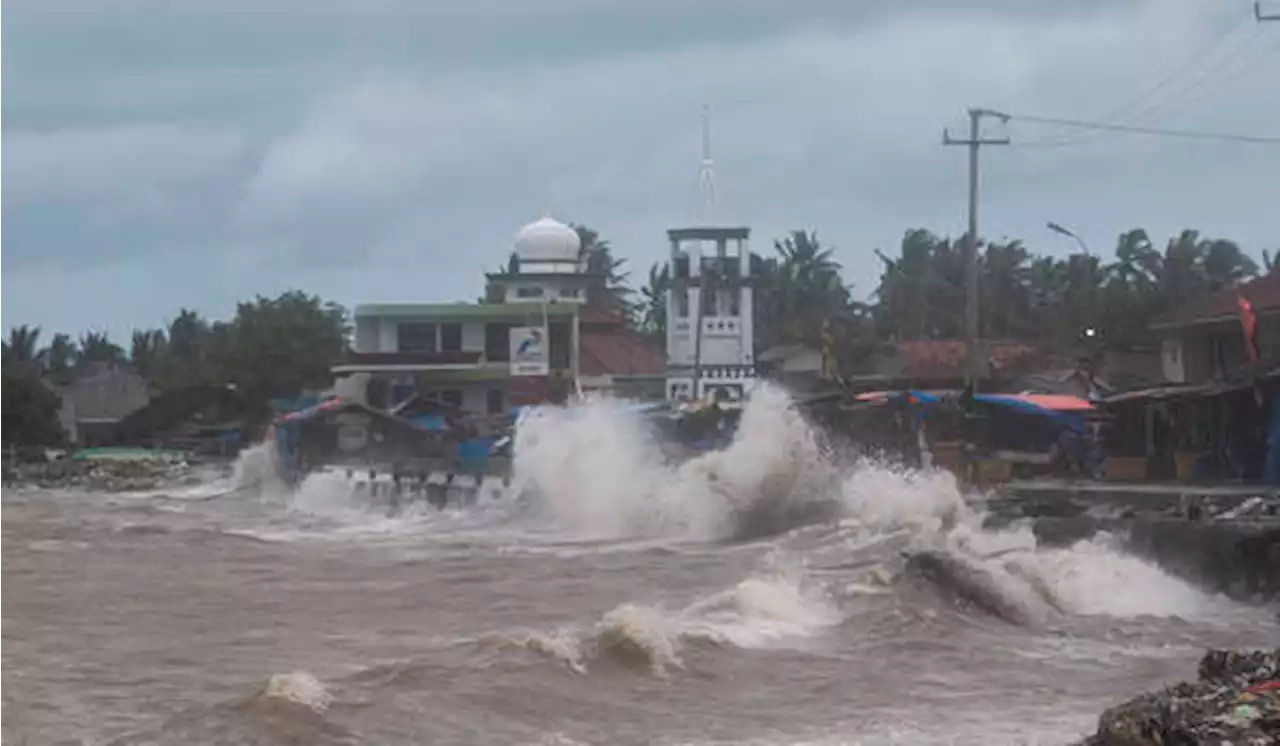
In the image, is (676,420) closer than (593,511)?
No

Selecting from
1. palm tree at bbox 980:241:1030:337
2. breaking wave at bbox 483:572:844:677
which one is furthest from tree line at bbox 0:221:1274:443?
breaking wave at bbox 483:572:844:677

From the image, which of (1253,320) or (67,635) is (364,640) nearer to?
(67,635)

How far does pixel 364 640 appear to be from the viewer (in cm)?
1692

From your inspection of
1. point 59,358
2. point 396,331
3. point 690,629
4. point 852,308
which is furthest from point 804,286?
point 690,629

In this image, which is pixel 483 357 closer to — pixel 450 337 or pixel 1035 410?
pixel 450 337

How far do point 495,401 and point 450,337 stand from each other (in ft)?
8.56

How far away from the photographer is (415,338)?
60.5 m

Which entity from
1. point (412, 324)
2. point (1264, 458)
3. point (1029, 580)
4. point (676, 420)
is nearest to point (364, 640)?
point (1029, 580)

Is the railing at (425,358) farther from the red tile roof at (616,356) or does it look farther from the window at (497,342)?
the red tile roof at (616,356)

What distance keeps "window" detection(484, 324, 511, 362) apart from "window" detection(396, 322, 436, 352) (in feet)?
5.71

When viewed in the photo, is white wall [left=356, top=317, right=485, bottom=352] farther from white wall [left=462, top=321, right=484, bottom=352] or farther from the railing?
the railing

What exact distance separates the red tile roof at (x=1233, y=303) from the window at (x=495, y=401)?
26.1 m

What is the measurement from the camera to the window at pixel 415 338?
6019cm

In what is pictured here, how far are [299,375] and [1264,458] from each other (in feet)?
157
